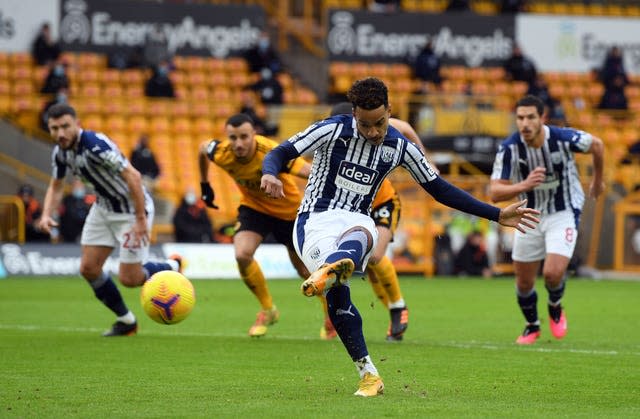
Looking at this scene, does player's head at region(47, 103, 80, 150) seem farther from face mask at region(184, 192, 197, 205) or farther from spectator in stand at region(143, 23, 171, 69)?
spectator in stand at region(143, 23, 171, 69)

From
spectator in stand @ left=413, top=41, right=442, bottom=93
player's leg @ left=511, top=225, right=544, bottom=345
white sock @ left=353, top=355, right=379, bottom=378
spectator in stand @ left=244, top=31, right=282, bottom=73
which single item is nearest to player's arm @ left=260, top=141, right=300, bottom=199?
white sock @ left=353, top=355, right=379, bottom=378

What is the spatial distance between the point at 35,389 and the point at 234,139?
14.2 feet

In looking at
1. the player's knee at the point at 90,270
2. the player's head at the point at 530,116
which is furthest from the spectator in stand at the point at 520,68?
the player's knee at the point at 90,270

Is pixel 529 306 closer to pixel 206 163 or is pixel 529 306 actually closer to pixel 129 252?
pixel 206 163

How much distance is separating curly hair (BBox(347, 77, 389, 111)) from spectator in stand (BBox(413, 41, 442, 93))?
2409 centimetres

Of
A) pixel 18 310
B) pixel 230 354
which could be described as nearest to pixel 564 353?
pixel 230 354

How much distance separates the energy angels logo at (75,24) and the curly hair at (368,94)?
77.9 feet

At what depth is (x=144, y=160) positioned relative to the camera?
85.9 feet

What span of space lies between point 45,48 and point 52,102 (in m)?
2.53

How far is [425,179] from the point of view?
8484 mm

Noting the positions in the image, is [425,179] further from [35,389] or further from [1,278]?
[1,278]

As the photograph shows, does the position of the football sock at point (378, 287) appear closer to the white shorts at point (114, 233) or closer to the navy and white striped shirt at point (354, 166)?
the white shorts at point (114, 233)

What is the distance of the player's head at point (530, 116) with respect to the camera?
39.4ft

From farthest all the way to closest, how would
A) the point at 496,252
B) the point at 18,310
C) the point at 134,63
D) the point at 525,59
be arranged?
the point at 525,59 < the point at 134,63 < the point at 496,252 < the point at 18,310
